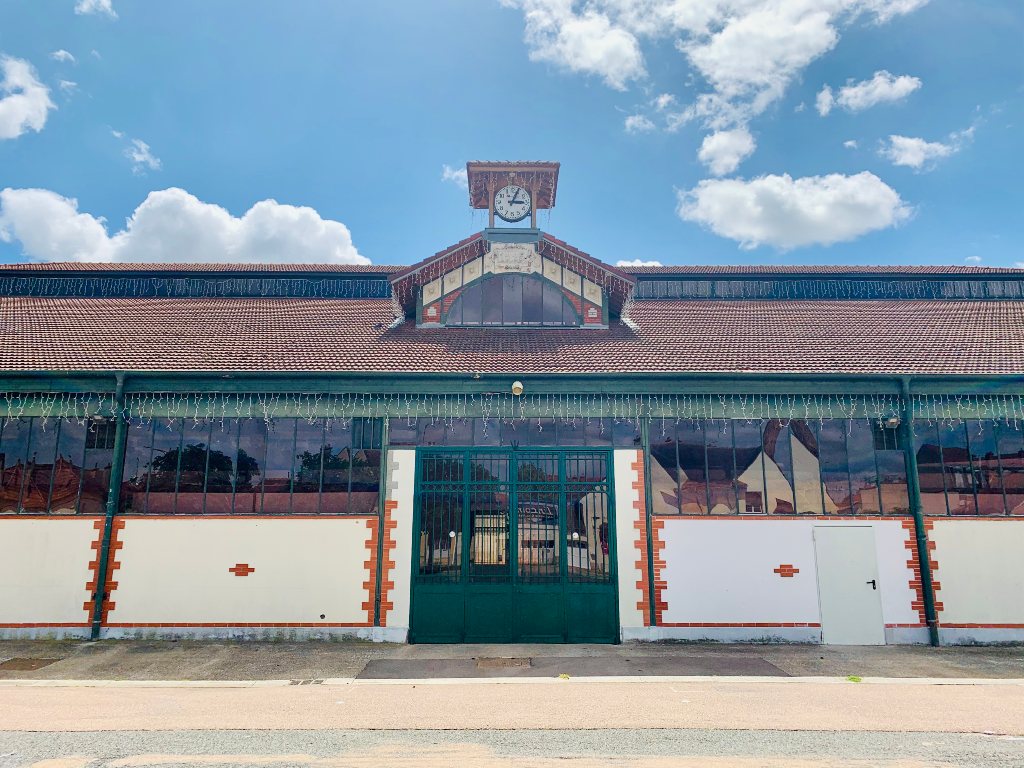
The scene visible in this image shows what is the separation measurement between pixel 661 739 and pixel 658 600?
4.61 meters

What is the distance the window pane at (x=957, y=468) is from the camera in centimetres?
1098

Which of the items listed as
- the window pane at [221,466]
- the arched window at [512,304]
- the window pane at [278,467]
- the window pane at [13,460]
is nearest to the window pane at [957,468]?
the arched window at [512,304]

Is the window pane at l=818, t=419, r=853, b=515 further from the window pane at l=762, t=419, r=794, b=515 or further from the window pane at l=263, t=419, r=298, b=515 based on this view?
the window pane at l=263, t=419, r=298, b=515

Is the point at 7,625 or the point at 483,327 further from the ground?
→ the point at 483,327

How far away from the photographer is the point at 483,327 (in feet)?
45.0

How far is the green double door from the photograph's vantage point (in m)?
10.7

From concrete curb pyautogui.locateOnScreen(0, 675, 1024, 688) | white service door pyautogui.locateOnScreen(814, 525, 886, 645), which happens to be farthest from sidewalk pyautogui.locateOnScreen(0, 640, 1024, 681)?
white service door pyautogui.locateOnScreen(814, 525, 886, 645)

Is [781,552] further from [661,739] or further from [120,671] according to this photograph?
[120,671]

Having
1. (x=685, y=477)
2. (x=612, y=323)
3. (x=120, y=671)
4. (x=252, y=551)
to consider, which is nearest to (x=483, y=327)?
(x=612, y=323)

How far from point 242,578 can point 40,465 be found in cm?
418

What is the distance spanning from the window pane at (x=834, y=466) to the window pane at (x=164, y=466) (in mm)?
11585

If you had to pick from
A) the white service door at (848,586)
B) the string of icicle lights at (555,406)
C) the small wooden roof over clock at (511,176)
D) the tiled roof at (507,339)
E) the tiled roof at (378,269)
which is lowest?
the white service door at (848,586)

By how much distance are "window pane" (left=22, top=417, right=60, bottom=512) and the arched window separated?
302 inches

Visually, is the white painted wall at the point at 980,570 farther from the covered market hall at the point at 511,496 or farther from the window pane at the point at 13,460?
the window pane at the point at 13,460
